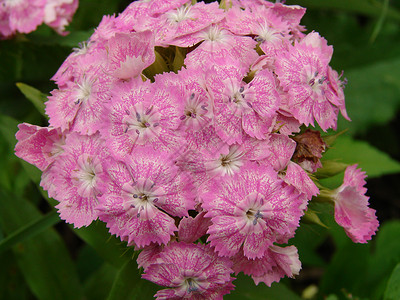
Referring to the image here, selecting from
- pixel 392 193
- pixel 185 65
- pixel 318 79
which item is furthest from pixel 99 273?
pixel 392 193

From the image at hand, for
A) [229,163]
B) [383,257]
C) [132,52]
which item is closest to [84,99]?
[132,52]

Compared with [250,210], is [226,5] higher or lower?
higher

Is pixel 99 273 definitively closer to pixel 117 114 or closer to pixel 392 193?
pixel 117 114

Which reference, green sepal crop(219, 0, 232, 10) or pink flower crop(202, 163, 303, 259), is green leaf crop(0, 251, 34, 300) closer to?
pink flower crop(202, 163, 303, 259)

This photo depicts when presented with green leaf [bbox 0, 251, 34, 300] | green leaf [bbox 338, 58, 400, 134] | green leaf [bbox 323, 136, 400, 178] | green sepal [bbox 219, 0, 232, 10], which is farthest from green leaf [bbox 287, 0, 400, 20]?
green leaf [bbox 0, 251, 34, 300]

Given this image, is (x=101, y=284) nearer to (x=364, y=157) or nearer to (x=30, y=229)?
(x=30, y=229)
